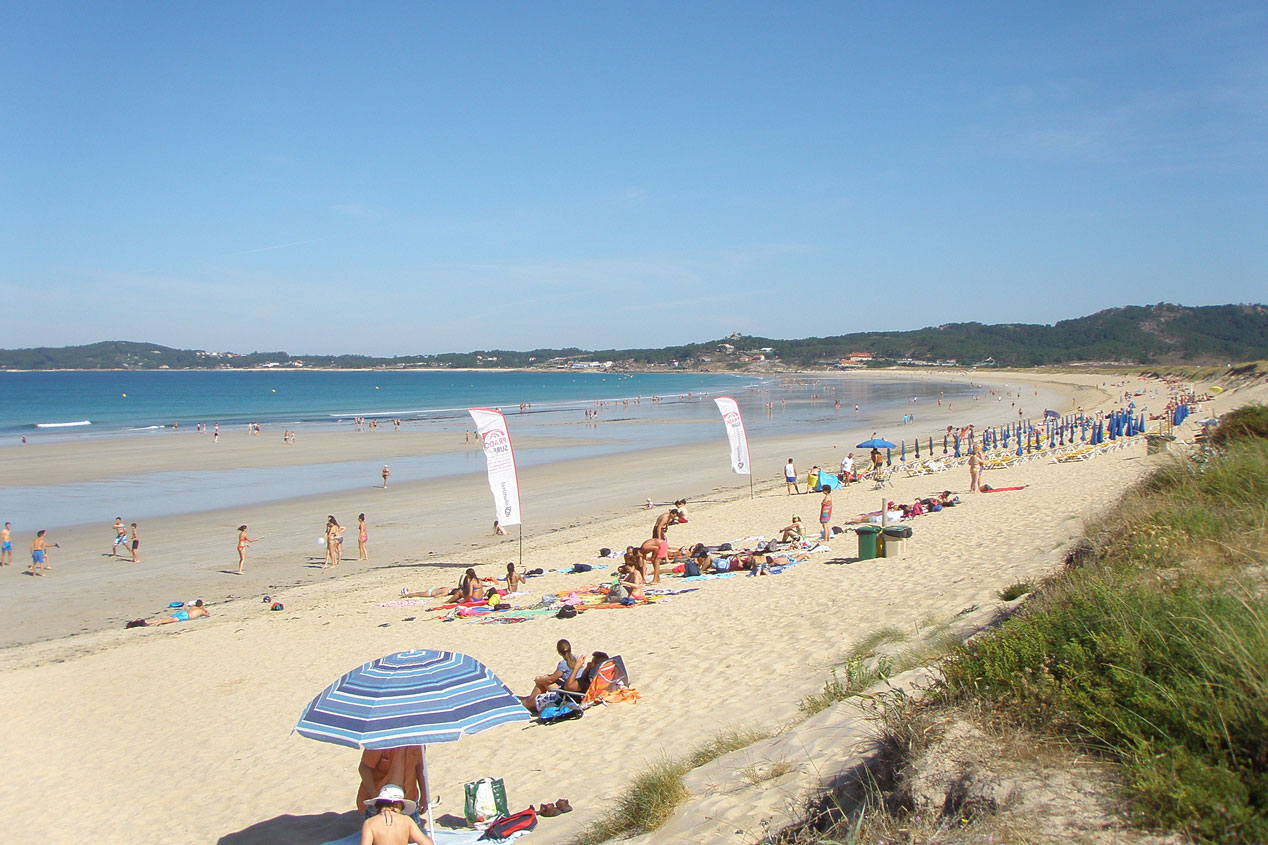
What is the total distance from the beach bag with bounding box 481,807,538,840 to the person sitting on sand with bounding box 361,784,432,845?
60 cm

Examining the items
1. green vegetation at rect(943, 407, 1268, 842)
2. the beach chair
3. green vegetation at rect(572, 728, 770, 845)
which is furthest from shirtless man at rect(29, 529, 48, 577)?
green vegetation at rect(943, 407, 1268, 842)

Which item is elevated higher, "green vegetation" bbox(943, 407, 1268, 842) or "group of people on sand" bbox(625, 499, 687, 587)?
"green vegetation" bbox(943, 407, 1268, 842)

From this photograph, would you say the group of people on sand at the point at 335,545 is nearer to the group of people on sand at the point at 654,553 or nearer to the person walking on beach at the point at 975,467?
the group of people on sand at the point at 654,553

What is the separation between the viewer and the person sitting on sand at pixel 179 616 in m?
13.4

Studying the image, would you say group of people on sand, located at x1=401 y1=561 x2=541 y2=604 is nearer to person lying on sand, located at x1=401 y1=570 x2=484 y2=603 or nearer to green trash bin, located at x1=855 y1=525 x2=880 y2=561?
person lying on sand, located at x1=401 y1=570 x2=484 y2=603

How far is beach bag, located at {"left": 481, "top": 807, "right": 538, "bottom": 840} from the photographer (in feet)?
18.1

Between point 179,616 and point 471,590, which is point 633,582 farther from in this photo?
point 179,616

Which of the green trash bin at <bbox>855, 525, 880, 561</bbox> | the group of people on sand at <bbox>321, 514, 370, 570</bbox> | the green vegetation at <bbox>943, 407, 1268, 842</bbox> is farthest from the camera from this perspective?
the group of people on sand at <bbox>321, 514, 370, 570</bbox>

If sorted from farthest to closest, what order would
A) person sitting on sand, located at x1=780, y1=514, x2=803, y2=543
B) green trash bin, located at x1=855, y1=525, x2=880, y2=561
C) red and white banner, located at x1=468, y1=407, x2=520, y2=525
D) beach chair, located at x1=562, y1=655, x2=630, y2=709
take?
A: person sitting on sand, located at x1=780, y1=514, x2=803, y2=543
red and white banner, located at x1=468, y1=407, x2=520, y2=525
green trash bin, located at x1=855, y1=525, x2=880, y2=561
beach chair, located at x1=562, y1=655, x2=630, y2=709

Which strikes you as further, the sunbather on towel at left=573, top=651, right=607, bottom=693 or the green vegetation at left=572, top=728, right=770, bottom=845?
the sunbather on towel at left=573, top=651, right=607, bottom=693

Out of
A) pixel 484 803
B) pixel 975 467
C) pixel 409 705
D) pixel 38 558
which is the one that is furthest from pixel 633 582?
pixel 38 558

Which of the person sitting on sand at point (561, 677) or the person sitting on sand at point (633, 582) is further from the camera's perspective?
the person sitting on sand at point (633, 582)

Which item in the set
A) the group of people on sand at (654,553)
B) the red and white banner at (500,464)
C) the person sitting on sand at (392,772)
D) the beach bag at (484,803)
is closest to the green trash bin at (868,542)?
the group of people on sand at (654,553)

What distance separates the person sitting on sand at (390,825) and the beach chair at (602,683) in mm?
3058
